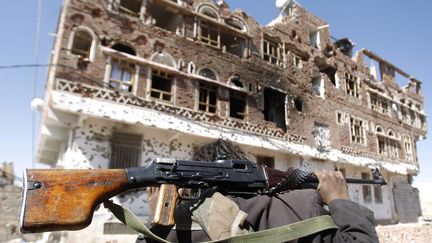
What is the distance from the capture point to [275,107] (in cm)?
1524

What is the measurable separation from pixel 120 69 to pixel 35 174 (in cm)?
931

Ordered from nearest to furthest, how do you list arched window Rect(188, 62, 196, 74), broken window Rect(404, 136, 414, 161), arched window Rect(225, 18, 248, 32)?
arched window Rect(188, 62, 196, 74)
arched window Rect(225, 18, 248, 32)
broken window Rect(404, 136, 414, 161)

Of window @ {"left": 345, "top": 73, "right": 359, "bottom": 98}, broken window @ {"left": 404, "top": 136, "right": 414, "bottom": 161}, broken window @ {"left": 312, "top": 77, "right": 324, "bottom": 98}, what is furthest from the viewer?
broken window @ {"left": 404, "top": 136, "right": 414, "bottom": 161}

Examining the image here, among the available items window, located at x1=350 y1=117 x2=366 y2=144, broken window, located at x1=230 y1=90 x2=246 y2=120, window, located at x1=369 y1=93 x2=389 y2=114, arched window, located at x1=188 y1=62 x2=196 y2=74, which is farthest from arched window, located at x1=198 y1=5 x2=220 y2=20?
window, located at x1=369 y1=93 x2=389 y2=114

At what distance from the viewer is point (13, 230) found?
12867mm

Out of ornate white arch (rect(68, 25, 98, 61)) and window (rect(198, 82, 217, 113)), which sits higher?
ornate white arch (rect(68, 25, 98, 61))

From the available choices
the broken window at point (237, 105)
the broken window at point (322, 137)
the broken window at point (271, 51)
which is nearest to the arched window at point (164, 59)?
the broken window at point (237, 105)

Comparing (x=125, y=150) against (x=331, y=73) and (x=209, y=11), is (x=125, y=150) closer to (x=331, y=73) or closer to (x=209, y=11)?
(x=209, y=11)

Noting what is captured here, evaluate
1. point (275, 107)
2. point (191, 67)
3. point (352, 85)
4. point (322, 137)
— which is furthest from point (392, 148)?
point (191, 67)

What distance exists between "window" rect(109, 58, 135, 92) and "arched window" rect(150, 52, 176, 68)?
1011 mm

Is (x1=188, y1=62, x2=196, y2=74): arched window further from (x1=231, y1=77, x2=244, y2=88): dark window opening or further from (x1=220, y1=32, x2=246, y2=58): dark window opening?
(x1=220, y1=32, x2=246, y2=58): dark window opening

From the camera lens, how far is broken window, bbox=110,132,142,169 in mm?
9633

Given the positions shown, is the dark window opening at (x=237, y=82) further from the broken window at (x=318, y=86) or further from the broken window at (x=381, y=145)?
the broken window at (x=381, y=145)

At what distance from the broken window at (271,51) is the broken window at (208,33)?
321 centimetres
